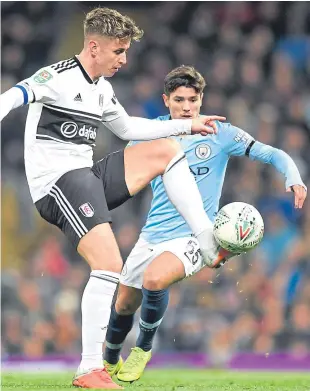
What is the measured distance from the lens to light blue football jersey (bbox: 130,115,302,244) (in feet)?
24.0

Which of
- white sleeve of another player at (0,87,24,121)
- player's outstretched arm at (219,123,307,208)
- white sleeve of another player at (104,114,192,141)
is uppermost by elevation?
white sleeve of another player at (0,87,24,121)

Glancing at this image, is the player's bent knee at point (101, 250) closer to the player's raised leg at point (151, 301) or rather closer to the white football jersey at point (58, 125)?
the white football jersey at point (58, 125)

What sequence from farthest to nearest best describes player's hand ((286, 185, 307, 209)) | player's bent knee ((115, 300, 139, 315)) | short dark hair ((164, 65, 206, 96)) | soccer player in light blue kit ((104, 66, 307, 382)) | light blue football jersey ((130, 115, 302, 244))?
short dark hair ((164, 65, 206, 96))
player's bent knee ((115, 300, 139, 315))
light blue football jersey ((130, 115, 302, 244))
soccer player in light blue kit ((104, 66, 307, 382))
player's hand ((286, 185, 307, 209))

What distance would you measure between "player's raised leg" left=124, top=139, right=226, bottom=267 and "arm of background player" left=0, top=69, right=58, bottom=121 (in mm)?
706

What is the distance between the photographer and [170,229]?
732 cm

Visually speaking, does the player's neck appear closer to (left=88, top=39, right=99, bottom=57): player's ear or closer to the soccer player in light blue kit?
(left=88, top=39, right=99, bottom=57): player's ear

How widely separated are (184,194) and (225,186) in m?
6.63

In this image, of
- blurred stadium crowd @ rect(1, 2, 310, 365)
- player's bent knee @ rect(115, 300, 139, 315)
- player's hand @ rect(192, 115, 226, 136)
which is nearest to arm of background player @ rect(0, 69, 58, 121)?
player's hand @ rect(192, 115, 226, 136)

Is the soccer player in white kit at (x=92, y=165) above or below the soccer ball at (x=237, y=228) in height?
above

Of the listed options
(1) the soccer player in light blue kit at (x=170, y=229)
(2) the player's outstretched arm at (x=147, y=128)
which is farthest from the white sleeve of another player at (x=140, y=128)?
(1) the soccer player in light blue kit at (x=170, y=229)

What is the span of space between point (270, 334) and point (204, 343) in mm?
870

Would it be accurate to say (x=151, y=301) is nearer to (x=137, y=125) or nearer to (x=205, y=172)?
(x=205, y=172)

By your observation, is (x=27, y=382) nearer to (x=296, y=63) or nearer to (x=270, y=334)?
(x=270, y=334)

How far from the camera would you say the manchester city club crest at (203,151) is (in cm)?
746
